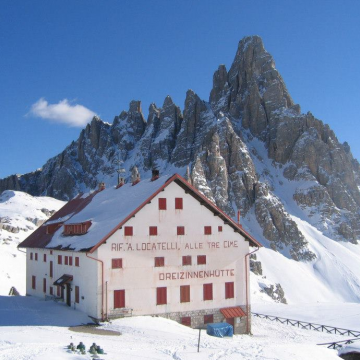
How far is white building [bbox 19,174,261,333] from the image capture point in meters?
32.1

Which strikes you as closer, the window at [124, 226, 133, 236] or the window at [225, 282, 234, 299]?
the window at [124, 226, 133, 236]

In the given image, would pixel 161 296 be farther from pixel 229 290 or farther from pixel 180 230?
pixel 229 290

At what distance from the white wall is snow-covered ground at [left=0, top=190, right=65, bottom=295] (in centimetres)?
2360

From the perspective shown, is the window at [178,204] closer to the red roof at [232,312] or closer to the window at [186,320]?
the window at [186,320]

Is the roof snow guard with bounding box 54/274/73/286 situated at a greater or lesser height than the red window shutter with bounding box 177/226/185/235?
lesser

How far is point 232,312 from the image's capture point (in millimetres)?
36156

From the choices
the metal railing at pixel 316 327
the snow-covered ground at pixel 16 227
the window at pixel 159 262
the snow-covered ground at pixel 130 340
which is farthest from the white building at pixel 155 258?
the snow-covered ground at pixel 16 227

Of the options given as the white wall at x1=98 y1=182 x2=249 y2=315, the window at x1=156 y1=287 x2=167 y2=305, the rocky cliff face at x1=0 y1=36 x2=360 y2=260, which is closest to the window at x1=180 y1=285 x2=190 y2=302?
the white wall at x1=98 y1=182 x2=249 y2=315

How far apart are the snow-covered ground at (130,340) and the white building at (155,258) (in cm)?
172

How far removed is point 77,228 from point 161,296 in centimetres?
879

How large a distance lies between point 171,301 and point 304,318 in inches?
771

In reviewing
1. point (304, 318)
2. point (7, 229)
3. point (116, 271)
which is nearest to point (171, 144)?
point (7, 229)

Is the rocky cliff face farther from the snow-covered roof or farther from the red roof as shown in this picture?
the red roof

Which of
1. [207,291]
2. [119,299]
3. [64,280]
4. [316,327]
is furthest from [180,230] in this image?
[316,327]
